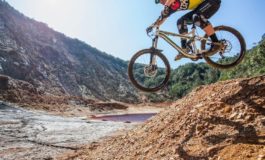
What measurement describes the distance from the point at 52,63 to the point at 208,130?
2453 inches

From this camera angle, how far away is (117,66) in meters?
95.8

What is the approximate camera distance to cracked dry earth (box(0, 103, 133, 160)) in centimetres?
1470

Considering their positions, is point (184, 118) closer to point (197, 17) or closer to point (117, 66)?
point (197, 17)

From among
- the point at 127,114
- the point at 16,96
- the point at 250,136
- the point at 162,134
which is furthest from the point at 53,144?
the point at 127,114

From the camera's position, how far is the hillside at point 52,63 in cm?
→ 5662

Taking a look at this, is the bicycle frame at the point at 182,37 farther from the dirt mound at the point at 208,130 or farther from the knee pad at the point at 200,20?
the dirt mound at the point at 208,130

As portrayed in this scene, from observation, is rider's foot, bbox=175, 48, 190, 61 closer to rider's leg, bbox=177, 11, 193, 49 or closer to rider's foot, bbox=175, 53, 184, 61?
rider's foot, bbox=175, 53, 184, 61

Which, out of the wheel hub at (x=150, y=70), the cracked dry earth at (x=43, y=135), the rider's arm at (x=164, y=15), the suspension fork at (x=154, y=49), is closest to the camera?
the rider's arm at (x=164, y=15)

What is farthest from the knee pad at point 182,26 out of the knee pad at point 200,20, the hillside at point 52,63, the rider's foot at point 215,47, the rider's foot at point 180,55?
the hillside at point 52,63

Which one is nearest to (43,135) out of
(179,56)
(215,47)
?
(179,56)

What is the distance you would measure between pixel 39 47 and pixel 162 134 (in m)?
62.9

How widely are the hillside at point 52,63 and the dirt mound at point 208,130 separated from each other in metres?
42.3

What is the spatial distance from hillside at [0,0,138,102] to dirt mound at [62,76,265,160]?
42304 mm

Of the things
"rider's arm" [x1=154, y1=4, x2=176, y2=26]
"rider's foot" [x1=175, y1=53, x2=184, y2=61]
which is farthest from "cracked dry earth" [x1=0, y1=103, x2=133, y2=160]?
"rider's arm" [x1=154, y1=4, x2=176, y2=26]
